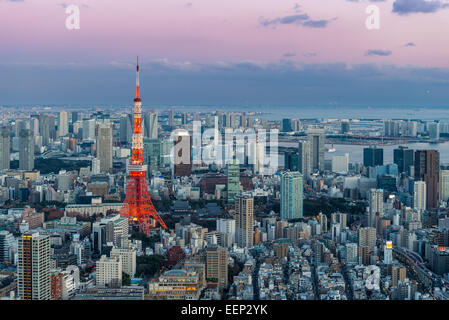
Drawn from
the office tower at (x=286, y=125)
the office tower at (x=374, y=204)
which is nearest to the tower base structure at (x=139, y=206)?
Result: the office tower at (x=374, y=204)

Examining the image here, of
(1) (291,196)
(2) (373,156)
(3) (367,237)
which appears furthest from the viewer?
(2) (373,156)

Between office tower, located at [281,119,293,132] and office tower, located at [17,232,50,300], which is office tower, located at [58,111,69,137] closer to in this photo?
office tower, located at [281,119,293,132]

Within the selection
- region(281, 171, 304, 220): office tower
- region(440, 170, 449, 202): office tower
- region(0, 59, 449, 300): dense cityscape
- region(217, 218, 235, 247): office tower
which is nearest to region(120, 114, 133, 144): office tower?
region(0, 59, 449, 300): dense cityscape

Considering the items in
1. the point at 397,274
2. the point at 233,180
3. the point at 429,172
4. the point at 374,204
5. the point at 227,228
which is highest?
the point at 429,172

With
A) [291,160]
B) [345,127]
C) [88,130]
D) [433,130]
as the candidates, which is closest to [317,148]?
[291,160]

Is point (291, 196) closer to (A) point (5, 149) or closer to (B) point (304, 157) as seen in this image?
(B) point (304, 157)

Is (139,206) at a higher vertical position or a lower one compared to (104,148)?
lower

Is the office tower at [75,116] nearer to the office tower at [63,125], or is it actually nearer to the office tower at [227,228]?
the office tower at [63,125]
